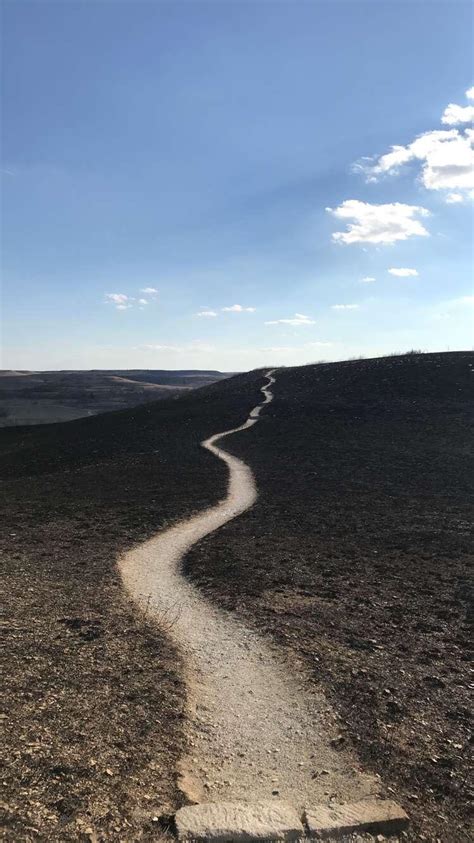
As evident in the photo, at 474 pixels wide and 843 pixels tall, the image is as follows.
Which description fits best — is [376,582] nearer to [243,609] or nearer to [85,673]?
[243,609]

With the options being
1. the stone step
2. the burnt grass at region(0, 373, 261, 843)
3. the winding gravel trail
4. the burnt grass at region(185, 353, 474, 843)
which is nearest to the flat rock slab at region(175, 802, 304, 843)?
the stone step

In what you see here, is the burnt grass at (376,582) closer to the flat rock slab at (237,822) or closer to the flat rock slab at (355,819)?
the flat rock slab at (355,819)

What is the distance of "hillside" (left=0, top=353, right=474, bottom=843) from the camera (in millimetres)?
6215

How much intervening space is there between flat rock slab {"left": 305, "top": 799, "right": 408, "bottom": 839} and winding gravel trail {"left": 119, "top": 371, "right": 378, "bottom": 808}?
0.17 metres

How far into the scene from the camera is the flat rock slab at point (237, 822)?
5447 millimetres

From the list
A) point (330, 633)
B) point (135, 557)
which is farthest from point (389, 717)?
point (135, 557)

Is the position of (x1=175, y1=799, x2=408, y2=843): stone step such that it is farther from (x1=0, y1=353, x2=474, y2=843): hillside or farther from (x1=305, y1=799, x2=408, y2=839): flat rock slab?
(x1=0, y1=353, x2=474, y2=843): hillside

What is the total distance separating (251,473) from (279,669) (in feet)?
51.5

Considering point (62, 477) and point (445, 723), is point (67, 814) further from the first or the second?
point (62, 477)

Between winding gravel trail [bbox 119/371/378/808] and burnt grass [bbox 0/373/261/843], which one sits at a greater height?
burnt grass [bbox 0/373/261/843]

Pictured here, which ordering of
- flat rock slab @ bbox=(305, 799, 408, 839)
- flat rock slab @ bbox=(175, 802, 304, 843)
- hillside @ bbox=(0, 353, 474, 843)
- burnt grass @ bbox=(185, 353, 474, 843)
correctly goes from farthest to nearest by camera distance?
burnt grass @ bbox=(185, 353, 474, 843) → hillside @ bbox=(0, 353, 474, 843) → flat rock slab @ bbox=(305, 799, 408, 839) → flat rock slab @ bbox=(175, 802, 304, 843)

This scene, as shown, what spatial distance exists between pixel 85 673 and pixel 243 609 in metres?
3.87

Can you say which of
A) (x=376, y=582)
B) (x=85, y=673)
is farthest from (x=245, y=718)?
(x=376, y=582)

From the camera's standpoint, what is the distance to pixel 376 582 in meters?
12.7
